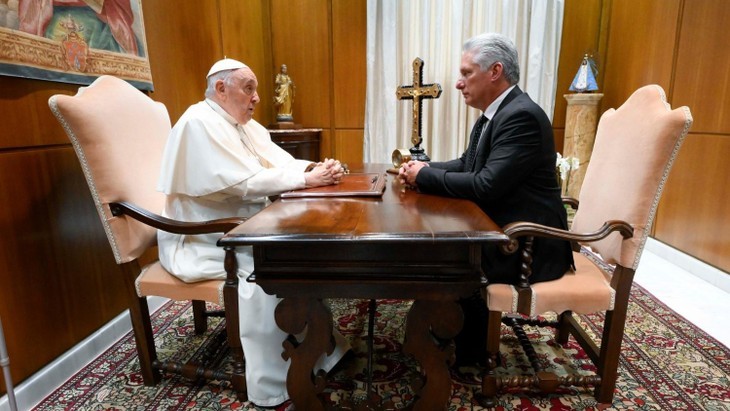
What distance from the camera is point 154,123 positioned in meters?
2.07

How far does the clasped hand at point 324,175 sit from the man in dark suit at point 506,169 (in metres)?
0.30

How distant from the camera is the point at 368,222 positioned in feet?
4.19

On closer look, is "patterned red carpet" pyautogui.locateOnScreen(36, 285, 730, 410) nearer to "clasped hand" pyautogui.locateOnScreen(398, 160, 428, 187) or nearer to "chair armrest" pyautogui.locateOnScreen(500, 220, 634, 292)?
"chair armrest" pyautogui.locateOnScreen(500, 220, 634, 292)

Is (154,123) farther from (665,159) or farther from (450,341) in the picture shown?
(665,159)

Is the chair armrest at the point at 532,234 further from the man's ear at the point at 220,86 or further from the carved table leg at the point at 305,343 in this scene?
the man's ear at the point at 220,86

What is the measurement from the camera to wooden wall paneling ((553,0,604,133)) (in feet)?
14.6

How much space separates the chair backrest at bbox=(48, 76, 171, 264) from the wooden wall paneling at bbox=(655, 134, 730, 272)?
3.60 meters

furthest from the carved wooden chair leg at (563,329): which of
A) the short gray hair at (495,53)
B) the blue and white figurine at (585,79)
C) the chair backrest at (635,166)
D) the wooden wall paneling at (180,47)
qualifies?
the blue and white figurine at (585,79)

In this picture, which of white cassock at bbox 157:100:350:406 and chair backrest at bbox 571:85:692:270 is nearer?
chair backrest at bbox 571:85:692:270

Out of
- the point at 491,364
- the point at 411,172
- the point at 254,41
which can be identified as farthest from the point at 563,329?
the point at 254,41

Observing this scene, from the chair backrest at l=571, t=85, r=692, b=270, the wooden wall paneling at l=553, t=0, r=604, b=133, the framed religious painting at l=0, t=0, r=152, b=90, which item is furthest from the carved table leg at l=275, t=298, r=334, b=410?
the wooden wall paneling at l=553, t=0, r=604, b=133

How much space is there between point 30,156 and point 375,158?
3.49 meters

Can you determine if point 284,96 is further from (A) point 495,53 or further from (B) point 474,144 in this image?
(A) point 495,53

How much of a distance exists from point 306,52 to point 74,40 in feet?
10.2
